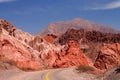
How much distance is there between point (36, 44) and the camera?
83.1m

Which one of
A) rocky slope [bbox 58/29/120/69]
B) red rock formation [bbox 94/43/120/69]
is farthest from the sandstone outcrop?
red rock formation [bbox 94/43/120/69]

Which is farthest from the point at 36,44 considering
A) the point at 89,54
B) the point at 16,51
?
the point at 89,54

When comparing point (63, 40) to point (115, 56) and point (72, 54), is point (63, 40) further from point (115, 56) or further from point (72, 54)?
point (115, 56)

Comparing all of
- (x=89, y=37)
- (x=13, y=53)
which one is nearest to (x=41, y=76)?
(x=13, y=53)

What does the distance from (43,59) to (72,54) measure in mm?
6794

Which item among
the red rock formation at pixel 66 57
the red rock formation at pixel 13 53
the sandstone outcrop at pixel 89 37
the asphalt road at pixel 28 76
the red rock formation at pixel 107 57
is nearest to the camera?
the asphalt road at pixel 28 76

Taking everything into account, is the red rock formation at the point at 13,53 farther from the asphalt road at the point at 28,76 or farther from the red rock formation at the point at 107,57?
the asphalt road at the point at 28,76

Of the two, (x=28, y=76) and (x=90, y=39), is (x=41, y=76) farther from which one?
(x=90, y=39)

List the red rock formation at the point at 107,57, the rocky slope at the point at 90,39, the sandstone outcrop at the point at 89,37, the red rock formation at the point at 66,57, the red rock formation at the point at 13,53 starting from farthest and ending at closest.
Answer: the sandstone outcrop at the point at 89,37
the rocky slope at the point at 90,39
the red rock formation at the point at 66,57
the red rock formation at the point at 107,57
the red rock formation at the point at 13,53

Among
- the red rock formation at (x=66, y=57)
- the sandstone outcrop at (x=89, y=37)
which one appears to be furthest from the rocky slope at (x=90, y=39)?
the red rock formation at (x=66, y=57)

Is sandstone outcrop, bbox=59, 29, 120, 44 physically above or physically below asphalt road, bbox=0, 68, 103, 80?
above

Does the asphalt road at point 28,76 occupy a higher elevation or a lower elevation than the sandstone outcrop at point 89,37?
lower

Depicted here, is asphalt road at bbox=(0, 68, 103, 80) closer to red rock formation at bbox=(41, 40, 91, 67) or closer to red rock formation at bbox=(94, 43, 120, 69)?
red rock formation at bbox=(94, 43, 120, 69)

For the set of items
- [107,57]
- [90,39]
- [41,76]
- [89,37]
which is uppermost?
[89,37]
